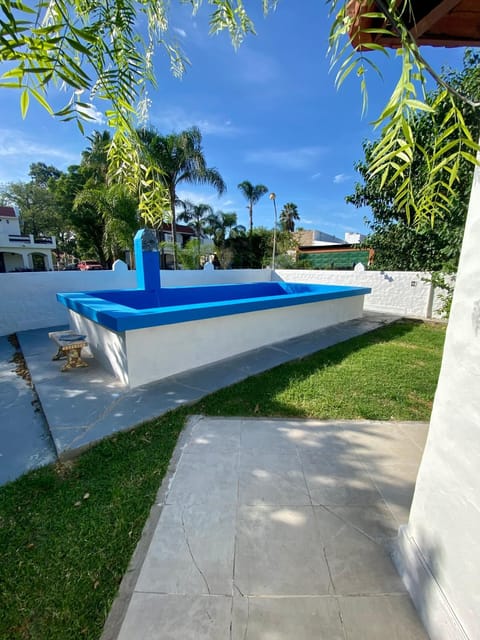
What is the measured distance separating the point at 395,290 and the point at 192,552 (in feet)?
33.5

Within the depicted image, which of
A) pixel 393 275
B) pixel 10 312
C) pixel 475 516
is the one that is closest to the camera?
pixel 475 516

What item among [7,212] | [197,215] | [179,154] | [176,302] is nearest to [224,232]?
[197,215]

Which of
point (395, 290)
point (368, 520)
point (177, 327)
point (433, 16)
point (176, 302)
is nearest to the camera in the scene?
point (433, 16)

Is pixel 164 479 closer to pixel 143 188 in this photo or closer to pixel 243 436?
pixel 243 436

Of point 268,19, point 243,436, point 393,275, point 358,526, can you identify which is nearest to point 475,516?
point 358,526

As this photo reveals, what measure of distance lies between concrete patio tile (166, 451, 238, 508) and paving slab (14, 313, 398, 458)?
941 mm

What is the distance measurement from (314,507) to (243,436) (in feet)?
3.17

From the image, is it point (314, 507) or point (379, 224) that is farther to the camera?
point (379, 224)

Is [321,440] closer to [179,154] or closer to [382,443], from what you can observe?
[382,443]

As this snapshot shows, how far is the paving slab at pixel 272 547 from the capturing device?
52.2 inches

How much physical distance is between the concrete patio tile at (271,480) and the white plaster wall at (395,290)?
8780 mm

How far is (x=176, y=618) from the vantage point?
4.41 ft

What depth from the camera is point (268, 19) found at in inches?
68.1

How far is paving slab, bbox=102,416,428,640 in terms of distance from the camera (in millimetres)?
1325
